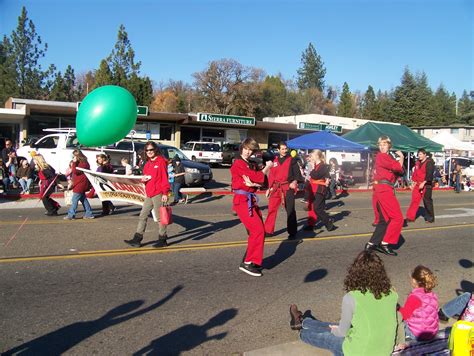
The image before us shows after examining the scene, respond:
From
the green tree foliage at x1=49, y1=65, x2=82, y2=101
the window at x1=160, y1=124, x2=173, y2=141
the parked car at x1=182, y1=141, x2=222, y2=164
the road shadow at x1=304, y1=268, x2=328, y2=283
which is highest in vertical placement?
the green tree foliage at x1=49, y1=65, x2=82, y2=101

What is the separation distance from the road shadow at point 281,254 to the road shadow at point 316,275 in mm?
613

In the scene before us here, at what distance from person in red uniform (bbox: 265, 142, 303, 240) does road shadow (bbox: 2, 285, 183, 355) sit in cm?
420

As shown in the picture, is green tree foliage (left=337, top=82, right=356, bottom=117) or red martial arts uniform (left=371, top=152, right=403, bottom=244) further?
green tree foliage (left=337, top=82, right=356, bottom=117)

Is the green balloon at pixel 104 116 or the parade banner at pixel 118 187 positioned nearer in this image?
the green balloon at pixel 104 116

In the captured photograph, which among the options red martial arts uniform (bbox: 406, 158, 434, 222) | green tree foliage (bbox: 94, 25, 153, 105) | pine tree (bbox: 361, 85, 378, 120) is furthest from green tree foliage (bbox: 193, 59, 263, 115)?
red martial arts uniform (bbox: 406, 158, 434, 222)

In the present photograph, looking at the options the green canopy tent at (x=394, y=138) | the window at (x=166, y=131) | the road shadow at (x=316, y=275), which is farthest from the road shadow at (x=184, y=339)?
the window at (x=166, y=131)

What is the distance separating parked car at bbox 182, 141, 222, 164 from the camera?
34406 millimetres

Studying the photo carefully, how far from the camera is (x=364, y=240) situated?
32.0ft

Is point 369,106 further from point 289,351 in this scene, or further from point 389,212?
point 289,351

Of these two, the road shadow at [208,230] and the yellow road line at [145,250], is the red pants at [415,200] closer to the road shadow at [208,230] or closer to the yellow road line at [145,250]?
the yellow road line at [145,250]

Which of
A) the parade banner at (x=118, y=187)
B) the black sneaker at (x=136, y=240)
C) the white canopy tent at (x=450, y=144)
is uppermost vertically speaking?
the white canopy tent at (x=450, y=144)

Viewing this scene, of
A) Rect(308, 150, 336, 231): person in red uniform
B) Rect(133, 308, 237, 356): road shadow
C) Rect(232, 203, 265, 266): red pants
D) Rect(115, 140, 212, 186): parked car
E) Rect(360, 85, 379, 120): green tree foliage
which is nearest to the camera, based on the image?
Rect(133, 308, 237, 356): road shadow

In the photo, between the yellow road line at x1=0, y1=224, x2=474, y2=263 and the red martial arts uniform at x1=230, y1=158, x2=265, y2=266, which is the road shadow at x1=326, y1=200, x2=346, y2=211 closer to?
the yellow road line at x1=0, y1=224, x2=474, y2=263

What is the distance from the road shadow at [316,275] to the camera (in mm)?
6743
